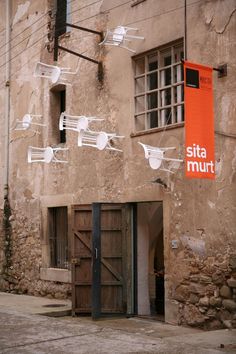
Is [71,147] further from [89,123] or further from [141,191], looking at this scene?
[141,191]

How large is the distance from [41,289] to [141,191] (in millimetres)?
4393

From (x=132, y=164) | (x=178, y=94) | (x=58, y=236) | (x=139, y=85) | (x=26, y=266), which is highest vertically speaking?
(x=139, y=85)

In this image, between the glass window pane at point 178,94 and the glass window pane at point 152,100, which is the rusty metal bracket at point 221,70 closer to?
the glass window pane at point 178,94

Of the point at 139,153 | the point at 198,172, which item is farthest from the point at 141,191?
the point at 198,172

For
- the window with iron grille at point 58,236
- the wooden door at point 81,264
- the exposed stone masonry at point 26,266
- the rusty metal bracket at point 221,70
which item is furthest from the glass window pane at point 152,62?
the exposed stone masonry at point 26,266

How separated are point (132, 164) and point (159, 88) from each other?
59.1 inches

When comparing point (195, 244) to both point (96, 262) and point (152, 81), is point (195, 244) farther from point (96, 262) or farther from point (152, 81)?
point (152, 81)

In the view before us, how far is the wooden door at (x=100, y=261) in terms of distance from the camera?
11.2 metres

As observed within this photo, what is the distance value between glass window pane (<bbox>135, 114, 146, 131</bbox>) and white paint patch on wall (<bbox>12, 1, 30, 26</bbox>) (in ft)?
18.6

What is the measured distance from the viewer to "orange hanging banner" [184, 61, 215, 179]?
29.1ft

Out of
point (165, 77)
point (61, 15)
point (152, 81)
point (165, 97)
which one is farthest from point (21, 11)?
point (165, 97)

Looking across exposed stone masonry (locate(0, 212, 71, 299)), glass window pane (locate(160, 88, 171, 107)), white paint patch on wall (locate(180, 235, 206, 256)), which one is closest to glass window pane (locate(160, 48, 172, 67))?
glass window pane (locate(160, 88, 171, 107))

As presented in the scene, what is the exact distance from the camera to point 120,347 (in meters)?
8.44

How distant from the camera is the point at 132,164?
11406 millimetres
